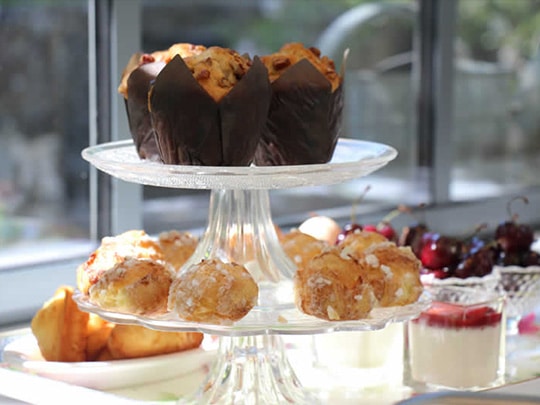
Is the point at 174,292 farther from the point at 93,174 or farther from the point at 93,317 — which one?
the point at 93,174

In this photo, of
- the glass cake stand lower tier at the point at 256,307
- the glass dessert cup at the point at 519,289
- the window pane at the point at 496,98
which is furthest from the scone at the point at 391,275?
the window pane at the point at 496,98

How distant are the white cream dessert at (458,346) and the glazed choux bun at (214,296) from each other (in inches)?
10.4

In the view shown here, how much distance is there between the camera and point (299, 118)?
1.01 metres

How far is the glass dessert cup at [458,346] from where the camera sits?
1118 millimetres

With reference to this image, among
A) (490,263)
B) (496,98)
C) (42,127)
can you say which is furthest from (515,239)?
(496,98)

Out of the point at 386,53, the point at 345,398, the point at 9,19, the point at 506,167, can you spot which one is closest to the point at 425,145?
the point at 386,53

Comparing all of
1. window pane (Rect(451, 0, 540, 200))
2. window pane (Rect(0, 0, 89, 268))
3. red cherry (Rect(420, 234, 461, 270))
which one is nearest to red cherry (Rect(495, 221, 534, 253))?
red cherry (Rect(420, 234, 461, 270))

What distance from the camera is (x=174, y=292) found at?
948 mm

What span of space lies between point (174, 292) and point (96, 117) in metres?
0.72

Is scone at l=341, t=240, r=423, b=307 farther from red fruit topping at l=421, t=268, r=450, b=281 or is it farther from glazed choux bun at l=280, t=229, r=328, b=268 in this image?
red fruit topping at l=421, t=268, r=450, b=281

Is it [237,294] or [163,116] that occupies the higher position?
[163,116]

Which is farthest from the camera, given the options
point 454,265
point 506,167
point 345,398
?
point 506,167

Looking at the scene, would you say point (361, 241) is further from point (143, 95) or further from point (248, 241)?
point (143, 95)

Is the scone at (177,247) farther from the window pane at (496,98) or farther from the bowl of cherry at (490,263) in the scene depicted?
the window pane at (496,98)
